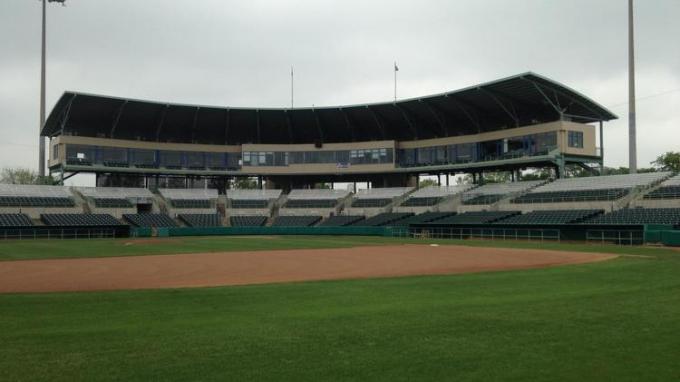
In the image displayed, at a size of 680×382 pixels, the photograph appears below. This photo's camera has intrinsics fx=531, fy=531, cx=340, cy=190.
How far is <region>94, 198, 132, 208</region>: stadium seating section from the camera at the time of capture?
69750 mm

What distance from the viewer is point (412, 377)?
7.16 m

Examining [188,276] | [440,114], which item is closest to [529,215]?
[440,114]

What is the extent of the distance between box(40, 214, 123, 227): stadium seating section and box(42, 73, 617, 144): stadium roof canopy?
15953 millimetres

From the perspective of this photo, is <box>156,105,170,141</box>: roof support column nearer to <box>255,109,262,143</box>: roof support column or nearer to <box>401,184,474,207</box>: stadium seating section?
<box>255,109,262,143</box>: roof support column

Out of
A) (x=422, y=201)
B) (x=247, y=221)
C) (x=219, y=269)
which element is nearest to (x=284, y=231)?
(x=247, y=221)

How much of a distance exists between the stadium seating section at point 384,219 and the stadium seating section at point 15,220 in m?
38.5

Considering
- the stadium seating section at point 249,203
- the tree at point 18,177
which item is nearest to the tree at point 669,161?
the stadium seating section at point 249,203

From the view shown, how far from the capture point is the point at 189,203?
7788 centimetres

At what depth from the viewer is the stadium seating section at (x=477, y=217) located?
5519 cm

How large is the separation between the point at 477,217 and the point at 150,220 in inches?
1613

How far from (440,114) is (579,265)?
5310cm

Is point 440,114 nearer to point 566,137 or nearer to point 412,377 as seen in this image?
point 566,137

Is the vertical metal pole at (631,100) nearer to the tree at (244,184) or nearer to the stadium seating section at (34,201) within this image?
the stadium seating section at (34,201)

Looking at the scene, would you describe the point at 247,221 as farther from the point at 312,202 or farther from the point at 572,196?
the point at 572,196
